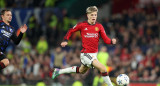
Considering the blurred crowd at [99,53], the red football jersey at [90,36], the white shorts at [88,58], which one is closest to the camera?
the white shorts at [88,58]

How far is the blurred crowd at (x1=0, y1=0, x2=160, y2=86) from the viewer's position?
16.6 meters

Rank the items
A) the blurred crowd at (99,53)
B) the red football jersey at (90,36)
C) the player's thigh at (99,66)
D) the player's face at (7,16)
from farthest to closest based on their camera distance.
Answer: the blurred crowd at (99,53) → the player's face at (7,16) → the red football jersey at (90,36) → the player's thigh at (99,66)

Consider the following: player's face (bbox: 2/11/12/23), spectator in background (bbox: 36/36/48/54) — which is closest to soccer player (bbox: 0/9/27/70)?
player's face (bbox: 2/11/12/23)

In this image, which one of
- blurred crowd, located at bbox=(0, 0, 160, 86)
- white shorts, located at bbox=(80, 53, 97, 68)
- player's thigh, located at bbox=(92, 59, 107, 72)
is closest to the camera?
player's thigh, located at bbox=(92, 59, 107, 72)

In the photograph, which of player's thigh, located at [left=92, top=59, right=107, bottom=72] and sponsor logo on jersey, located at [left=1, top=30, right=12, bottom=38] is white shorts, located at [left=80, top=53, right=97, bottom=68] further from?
sponsor logo on jersey, located at [left=1, top=30, right=12, bottom=38]

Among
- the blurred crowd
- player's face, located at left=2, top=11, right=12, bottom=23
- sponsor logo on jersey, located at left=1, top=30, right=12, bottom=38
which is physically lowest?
the blurred crowd

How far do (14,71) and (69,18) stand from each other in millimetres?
3959

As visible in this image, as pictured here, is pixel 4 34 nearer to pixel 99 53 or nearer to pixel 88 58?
pixel 88 58

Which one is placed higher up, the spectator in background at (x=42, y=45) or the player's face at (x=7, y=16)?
the player's face at (x=7, y=16)

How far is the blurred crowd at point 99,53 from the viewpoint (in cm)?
1664

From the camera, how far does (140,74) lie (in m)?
16.8

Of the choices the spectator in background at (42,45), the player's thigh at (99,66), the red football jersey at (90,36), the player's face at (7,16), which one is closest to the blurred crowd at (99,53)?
the spectator in background at (42,45)

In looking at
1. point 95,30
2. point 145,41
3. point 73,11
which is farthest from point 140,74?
point 95,30

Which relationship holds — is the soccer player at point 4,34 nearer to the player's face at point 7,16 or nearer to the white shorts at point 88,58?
the player's face at point 7,16
